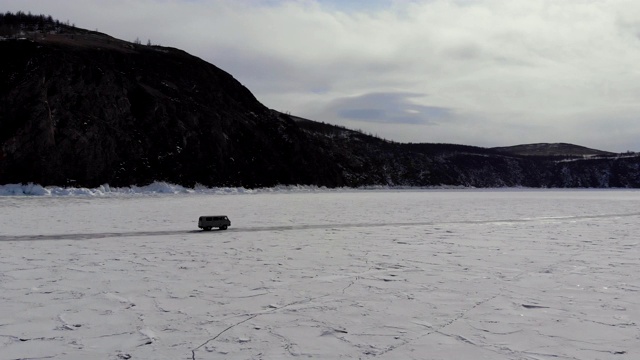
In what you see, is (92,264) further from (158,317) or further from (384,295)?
(384,295)

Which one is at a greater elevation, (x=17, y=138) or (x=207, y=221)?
(x=17, y=138)

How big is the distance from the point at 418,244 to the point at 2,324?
9381mm

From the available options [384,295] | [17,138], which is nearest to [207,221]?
[384,295]

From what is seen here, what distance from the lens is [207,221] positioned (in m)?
15.7

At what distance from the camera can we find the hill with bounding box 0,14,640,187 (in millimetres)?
44094

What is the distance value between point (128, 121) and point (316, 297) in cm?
5000

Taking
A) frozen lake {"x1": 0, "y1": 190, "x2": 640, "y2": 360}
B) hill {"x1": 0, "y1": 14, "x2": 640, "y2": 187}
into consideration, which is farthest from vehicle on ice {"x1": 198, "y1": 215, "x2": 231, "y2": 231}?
hill {"x1": 0, "y1": 14, "x2": 640, "y2": 187}

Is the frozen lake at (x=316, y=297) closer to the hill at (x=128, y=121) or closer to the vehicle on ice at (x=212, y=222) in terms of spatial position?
the vehicle on ice at (x=212, y=222)

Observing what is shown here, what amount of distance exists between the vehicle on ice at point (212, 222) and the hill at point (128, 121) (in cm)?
3173

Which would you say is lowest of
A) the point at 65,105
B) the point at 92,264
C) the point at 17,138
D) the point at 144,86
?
the point at 92,264

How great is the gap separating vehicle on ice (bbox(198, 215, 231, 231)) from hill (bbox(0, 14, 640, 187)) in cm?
3173

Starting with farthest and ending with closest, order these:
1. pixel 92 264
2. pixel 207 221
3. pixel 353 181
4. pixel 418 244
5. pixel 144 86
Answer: pixel 353 181 < pixel 144 86 < pixel 207 221 < pixel 418 244 < pixel 92 264

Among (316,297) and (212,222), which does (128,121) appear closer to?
(212,222)

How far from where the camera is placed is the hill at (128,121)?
44.1 meters
